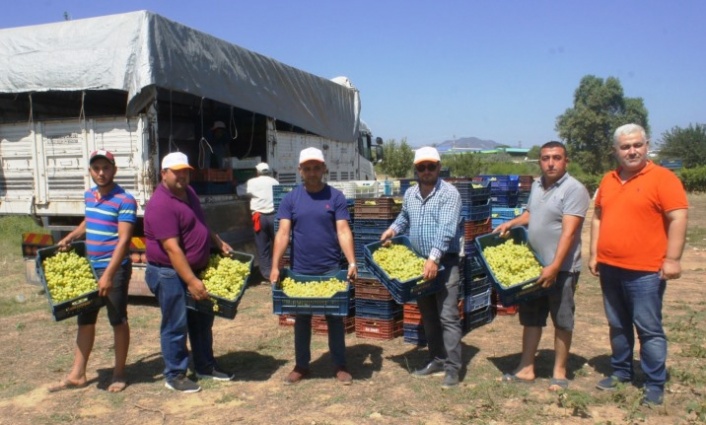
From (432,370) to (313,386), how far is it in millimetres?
1119

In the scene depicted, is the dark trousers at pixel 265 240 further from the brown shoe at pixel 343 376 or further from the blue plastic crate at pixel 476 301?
the brown shoe at pixel 343 376

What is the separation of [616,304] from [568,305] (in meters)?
0.38

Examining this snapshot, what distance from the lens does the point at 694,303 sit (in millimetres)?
8266

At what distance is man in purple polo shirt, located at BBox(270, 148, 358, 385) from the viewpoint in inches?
202

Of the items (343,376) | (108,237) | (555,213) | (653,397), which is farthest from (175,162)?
(653,397)

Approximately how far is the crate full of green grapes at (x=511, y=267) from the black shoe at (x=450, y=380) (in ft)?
2.98

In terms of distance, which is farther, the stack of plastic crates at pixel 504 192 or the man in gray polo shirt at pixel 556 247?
the stack of plastic crates at pixel 504 192

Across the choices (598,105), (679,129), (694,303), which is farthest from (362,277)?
(598,105)

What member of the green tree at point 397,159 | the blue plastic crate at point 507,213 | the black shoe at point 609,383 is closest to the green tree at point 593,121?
the green tree at point 397,159

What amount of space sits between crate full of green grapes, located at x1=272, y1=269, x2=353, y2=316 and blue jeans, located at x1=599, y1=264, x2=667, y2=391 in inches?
85.6

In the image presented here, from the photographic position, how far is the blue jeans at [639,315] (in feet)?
15.0

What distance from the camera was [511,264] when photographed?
5.01m

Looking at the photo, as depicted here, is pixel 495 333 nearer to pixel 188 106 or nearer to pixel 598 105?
pixel 188 106

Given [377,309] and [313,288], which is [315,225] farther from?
[377,309]
